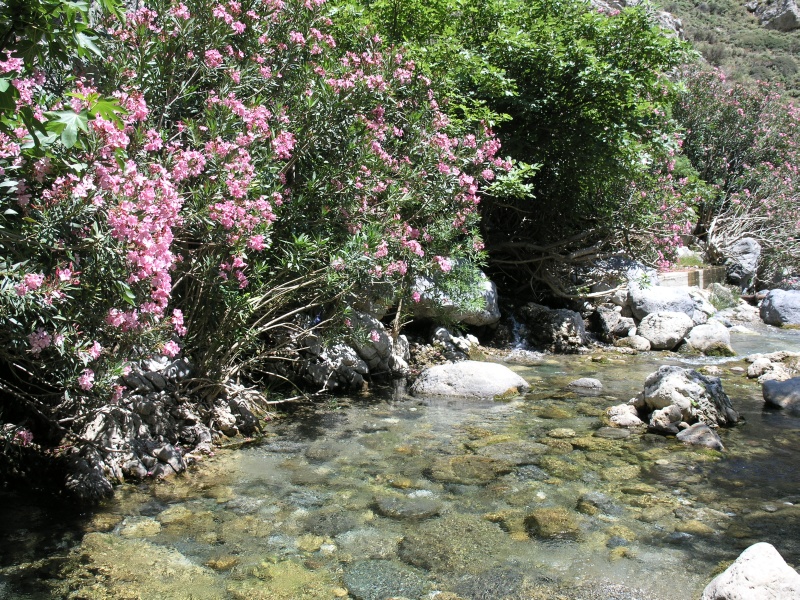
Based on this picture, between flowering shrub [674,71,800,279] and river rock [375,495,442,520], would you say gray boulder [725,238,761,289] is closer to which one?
flowering shrub [674,71,800,279]

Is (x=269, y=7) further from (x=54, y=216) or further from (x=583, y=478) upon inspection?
(x=583, y=478)

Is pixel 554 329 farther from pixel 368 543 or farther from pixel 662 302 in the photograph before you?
pixel 368 543

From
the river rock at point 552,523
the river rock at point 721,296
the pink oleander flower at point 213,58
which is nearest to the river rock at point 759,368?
the river rock at point 552,523

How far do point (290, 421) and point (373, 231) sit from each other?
2.20m

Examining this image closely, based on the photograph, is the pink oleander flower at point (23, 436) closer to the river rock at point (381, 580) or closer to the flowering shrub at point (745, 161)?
the river rock at point (381, 580)

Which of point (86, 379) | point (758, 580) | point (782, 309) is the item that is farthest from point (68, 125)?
point (782, 309)

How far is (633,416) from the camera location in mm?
7543

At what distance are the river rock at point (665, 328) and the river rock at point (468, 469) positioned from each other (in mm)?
7657

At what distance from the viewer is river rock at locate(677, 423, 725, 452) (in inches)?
263

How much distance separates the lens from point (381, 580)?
4043mm

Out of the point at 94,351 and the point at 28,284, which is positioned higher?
the point at 28,284

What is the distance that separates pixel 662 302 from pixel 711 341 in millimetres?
1831

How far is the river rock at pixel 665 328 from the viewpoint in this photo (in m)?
12.7

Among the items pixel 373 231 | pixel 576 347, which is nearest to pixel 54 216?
pixel 373 231
